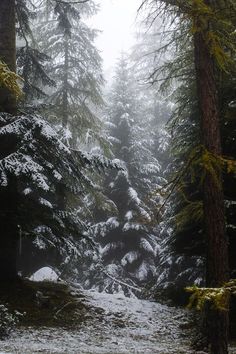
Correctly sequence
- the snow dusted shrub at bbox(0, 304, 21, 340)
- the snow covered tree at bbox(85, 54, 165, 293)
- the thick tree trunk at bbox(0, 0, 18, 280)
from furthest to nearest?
1. the snow covered tree at bbox(85, 54, 165, 293)
2. the thick tree trunk at bbox(0, 0, 18, 280)
3. the snow dusted shrub at bbox(0, 304, 21, 340)

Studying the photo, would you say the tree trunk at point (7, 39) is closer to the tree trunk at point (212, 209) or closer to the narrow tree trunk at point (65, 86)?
the tree trunk at point (212, 209)

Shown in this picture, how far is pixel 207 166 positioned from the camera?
6.89 m

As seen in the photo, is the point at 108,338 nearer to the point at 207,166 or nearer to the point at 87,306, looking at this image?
the point at 87,306

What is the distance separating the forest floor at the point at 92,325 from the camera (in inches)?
339

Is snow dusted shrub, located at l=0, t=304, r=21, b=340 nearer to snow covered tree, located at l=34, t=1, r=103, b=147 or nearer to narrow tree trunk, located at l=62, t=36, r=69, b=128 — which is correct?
snow covered tree, located at l=34, t=1, r=103, b=147

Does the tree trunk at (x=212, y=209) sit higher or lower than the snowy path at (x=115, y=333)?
higher

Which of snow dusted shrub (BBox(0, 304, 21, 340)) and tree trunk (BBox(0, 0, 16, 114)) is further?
tree trunk (BBox(0, 0, 16, 114))

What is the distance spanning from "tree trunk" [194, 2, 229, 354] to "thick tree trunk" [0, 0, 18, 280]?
15.6 feet

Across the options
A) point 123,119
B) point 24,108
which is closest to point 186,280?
point 24,108

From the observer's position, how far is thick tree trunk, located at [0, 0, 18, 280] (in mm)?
10445

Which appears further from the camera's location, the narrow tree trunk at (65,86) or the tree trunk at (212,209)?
the narrow tree trunk at (65,86)

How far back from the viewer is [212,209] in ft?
25.8

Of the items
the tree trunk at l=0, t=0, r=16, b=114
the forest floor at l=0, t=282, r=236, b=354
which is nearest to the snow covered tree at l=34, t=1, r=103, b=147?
the tree trunk at l=0, t=0, r=16, b=114

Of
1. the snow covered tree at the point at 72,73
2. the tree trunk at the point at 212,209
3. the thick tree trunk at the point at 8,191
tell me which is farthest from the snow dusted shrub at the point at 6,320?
the snow covered tree at the point at 72,73
